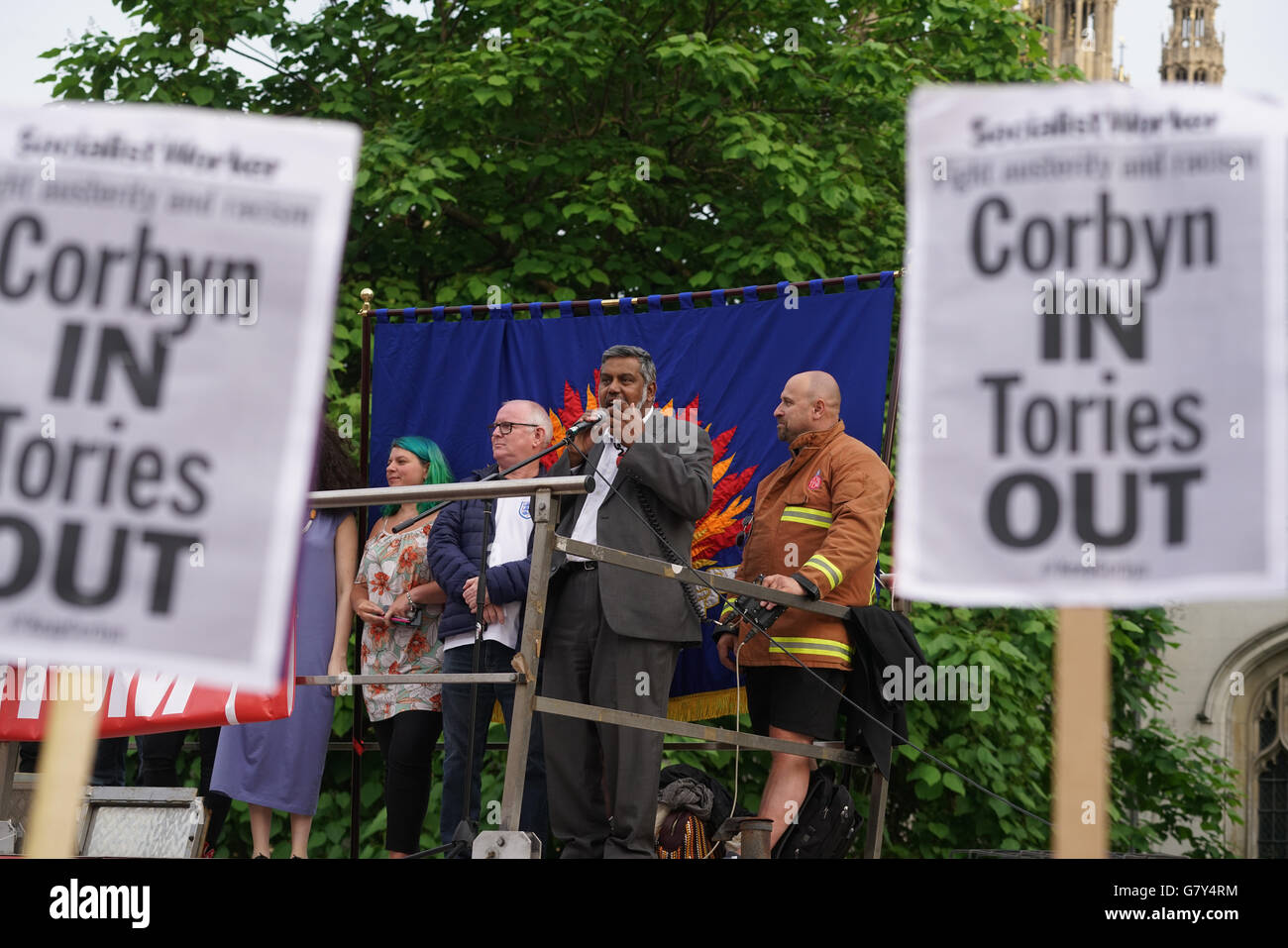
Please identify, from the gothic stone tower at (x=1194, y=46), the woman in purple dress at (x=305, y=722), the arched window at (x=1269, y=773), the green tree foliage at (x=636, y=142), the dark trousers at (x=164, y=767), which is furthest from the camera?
the gothic stone tower at (x=1194, y=46)

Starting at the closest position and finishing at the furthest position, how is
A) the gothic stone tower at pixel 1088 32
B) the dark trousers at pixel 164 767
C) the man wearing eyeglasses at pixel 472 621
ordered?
the man wearing eyeglasses at pixel 472 621 → the dark trousers at pixel 164 767 → the gothic stone tower at pixel 1088 32

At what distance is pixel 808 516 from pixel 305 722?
2229mm

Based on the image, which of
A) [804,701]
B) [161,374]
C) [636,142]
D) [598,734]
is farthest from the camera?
[636,142]

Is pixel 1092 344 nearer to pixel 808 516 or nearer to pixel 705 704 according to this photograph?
pixel 808 516

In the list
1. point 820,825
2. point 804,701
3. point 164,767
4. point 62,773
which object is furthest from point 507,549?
point 62,773

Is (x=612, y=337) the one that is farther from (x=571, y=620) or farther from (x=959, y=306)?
(x=959, y=306)

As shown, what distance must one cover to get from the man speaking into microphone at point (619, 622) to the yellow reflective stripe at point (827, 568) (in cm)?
50

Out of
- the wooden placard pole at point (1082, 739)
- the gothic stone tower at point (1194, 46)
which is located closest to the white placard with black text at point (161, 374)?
the wooden placard pole at point (1082, 739)

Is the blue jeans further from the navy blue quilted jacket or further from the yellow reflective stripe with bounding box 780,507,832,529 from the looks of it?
the yellow reflective stripe with bounding box 780,507,832,529

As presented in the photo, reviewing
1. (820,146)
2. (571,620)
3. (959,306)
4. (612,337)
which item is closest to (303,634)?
(571,620)

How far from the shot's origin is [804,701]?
6703 mm

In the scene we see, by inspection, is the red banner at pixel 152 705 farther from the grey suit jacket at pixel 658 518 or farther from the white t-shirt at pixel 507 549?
the grey suit jacket at pixel 658 518

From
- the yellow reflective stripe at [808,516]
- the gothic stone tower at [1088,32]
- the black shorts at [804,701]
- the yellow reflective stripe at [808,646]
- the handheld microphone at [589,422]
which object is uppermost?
the gothic stone tower at [1088,32]

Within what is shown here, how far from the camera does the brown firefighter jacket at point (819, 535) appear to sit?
673 cm
